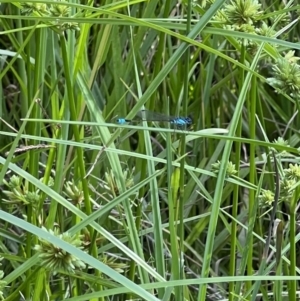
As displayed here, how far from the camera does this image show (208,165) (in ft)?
3.87

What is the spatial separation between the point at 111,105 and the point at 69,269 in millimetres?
527

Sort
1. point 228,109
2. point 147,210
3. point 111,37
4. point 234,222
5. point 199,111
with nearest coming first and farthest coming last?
point 234,222 < point 111,37 < point 147,210 < point 199,111 < point 228,109

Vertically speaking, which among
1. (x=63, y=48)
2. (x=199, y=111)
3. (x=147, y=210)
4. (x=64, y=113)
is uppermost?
(x=63, y=48)

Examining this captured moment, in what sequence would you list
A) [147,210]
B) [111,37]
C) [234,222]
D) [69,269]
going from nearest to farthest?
[69,269]
[234,222]
[111,37]
[147,210]

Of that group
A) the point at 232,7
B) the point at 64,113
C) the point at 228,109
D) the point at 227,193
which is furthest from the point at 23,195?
the point at 228,109

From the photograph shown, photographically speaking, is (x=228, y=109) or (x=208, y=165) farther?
(x=228, y=109)

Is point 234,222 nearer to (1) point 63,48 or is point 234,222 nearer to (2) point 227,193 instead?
(1) point 63,48

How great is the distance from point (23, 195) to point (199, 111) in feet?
1.76

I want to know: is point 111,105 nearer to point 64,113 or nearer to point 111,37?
point 111,37

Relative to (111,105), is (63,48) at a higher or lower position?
higher

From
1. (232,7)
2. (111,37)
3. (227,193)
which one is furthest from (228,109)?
(232,7)

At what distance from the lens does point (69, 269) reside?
1.89 ft

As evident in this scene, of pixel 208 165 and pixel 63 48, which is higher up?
pixel 63 48

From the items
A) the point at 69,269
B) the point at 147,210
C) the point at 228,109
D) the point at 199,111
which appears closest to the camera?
the point at 69,269
